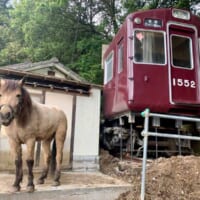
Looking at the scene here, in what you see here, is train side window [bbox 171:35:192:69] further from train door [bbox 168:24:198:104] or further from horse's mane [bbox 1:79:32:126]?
horse's mane [bbox 1:79:32:126]

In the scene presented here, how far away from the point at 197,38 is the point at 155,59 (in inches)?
47.6

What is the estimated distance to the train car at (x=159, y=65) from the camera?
19.3ft

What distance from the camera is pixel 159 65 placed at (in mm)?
5996

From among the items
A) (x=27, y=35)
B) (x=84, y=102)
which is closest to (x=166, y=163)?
(x=84, y=102)

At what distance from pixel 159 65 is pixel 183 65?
2.14 ft

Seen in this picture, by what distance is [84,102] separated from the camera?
6961 millimetres

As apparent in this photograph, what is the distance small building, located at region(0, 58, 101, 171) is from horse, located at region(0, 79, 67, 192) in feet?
5.42

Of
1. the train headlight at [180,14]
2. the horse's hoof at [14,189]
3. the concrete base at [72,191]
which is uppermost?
the train headlight at [180,14]

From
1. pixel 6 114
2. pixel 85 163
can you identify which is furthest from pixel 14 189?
pixel 85 163

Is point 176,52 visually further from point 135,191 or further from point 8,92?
point 8,92

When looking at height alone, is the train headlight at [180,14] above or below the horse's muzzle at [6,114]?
above

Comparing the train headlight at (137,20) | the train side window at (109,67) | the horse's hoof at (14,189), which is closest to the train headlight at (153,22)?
the train headlight at (137,20)

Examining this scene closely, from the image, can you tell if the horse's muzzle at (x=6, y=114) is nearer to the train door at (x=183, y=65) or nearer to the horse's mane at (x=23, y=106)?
the horse's mane at (x=23, y=106)

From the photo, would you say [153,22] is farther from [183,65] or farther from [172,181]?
[172,181]
